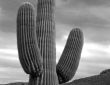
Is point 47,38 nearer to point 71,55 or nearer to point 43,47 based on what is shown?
point 43,47

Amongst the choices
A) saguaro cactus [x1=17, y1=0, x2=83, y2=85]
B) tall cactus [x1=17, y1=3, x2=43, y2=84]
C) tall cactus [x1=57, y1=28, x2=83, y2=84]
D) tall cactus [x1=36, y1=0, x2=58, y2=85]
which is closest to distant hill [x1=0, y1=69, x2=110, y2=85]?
tall cactus [x1=57, y1=28, x2=83, y2=84]

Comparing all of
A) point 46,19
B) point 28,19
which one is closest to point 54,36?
point 46,19

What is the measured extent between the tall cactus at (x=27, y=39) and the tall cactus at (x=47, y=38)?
1.05 meters

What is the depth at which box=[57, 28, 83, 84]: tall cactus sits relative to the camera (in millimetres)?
21922

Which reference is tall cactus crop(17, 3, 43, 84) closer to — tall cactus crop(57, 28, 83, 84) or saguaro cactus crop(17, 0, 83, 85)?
saguaro cactus crop(17, 0, 83, 85)

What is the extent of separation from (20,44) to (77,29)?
4.59m

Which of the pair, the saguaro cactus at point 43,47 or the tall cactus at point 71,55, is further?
the tall cactus at point 71,55

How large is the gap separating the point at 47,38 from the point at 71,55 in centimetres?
206

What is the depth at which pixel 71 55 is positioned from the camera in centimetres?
2194

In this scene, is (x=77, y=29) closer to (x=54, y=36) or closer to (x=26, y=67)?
(x=54, y=36)

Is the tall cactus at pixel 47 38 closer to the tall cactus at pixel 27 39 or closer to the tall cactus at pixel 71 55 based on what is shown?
the tall cactus at pixel 71 55

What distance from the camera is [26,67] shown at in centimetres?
2005

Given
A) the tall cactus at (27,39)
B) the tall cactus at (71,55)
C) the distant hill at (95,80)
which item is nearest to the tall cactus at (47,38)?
the tall cactus at (71,55)

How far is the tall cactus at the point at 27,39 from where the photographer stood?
64.0 feet
